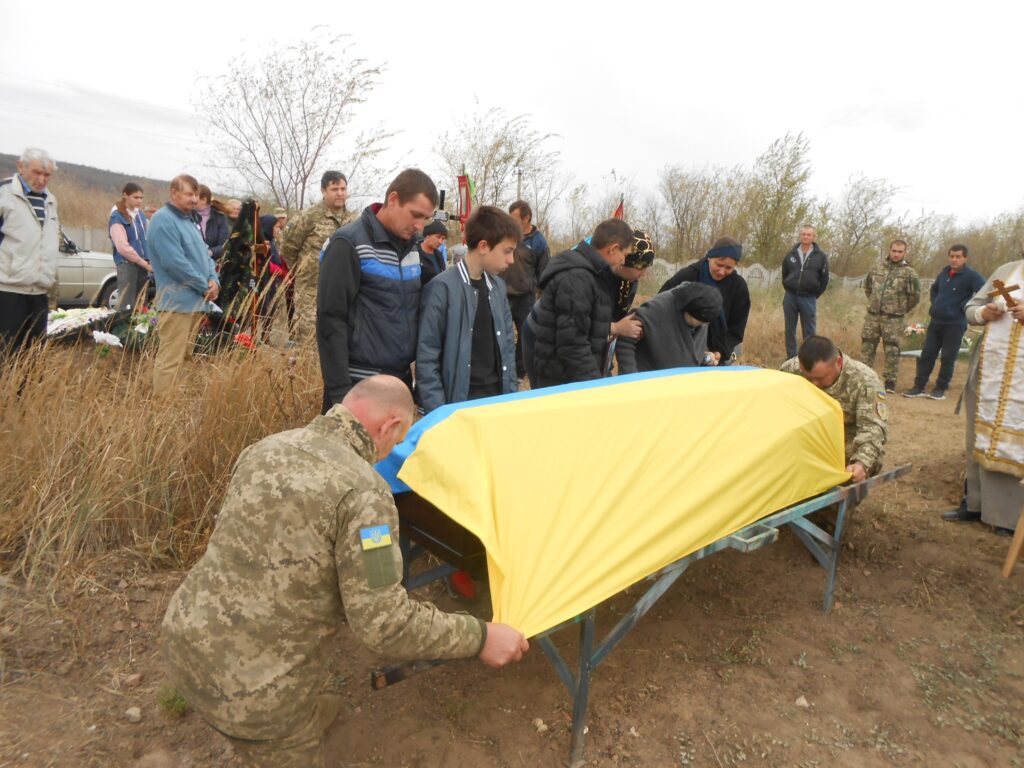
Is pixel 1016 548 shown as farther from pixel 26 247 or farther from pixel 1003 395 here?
pixel 26 247

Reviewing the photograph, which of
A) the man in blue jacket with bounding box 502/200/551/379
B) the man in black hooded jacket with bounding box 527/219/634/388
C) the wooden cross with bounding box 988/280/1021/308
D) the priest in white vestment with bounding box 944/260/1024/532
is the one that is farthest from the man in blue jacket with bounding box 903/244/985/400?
the man in black hooded jacket with bounding box 527/219/634/388

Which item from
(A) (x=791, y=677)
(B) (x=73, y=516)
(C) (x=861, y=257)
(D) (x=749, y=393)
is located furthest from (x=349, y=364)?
(C) (x=861, y=257)

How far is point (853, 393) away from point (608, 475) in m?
1.96

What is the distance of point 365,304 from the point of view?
2.93 meters

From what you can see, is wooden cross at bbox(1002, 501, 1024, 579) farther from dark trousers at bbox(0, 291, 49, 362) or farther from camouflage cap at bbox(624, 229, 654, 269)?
dark trousers at bbox(0, 291, 49, 362)

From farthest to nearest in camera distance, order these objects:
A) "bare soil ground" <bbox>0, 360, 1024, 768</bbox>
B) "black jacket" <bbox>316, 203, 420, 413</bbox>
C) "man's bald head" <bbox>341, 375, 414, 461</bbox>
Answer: "black jacket" <bbox>316, 203, 420, 413</bbox>, "bare soil ground" <bbox>0, 360, 1024, 768</bbox>, "man's bald head" <bbox>341, 375, 414, 461</bbox>

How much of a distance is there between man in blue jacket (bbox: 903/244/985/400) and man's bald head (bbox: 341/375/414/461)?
789 centimetres

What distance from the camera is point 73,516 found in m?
2.96

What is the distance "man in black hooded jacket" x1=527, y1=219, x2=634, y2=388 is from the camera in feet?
11.1

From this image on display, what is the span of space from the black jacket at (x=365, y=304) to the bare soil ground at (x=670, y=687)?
1.15 m

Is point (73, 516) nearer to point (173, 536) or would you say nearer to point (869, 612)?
point (173, 536)

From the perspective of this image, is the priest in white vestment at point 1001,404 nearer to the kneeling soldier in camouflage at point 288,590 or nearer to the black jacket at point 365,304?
the black jacket at point 365,304

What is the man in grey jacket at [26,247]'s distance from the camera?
4.24 meters

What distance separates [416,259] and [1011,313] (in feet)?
10.9
